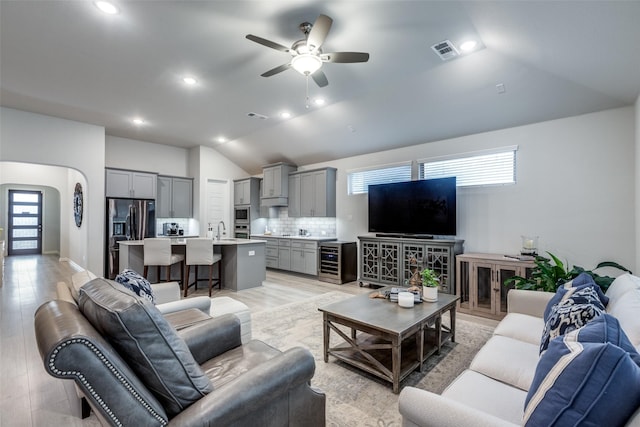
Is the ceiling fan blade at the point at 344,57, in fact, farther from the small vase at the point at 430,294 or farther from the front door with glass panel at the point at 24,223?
the front door with glass panel at the point at 24,223

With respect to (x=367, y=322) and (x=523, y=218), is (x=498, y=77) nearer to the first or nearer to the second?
(x=523, y=218)

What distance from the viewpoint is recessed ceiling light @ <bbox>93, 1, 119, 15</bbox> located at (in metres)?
2.64

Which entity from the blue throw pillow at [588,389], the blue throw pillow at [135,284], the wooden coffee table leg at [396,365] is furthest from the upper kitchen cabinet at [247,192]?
the blue throw pillow at [588,389]

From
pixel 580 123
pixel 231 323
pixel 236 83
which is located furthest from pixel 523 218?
pixel 236 83

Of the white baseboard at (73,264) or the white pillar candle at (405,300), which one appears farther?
the white baseboard at (73,264)

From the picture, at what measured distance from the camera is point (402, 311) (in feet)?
8.42

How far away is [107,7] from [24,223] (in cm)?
1082

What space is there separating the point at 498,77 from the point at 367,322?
10.9 feet

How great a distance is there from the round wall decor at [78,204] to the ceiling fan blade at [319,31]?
6990 millimetres

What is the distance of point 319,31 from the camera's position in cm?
252

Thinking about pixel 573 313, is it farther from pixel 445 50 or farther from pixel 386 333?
pixel 445 50

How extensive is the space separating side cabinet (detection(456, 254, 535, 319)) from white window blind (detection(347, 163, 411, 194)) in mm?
1943

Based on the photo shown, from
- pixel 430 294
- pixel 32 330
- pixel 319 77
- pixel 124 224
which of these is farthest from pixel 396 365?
pixel 124 224

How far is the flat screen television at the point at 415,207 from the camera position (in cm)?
459
